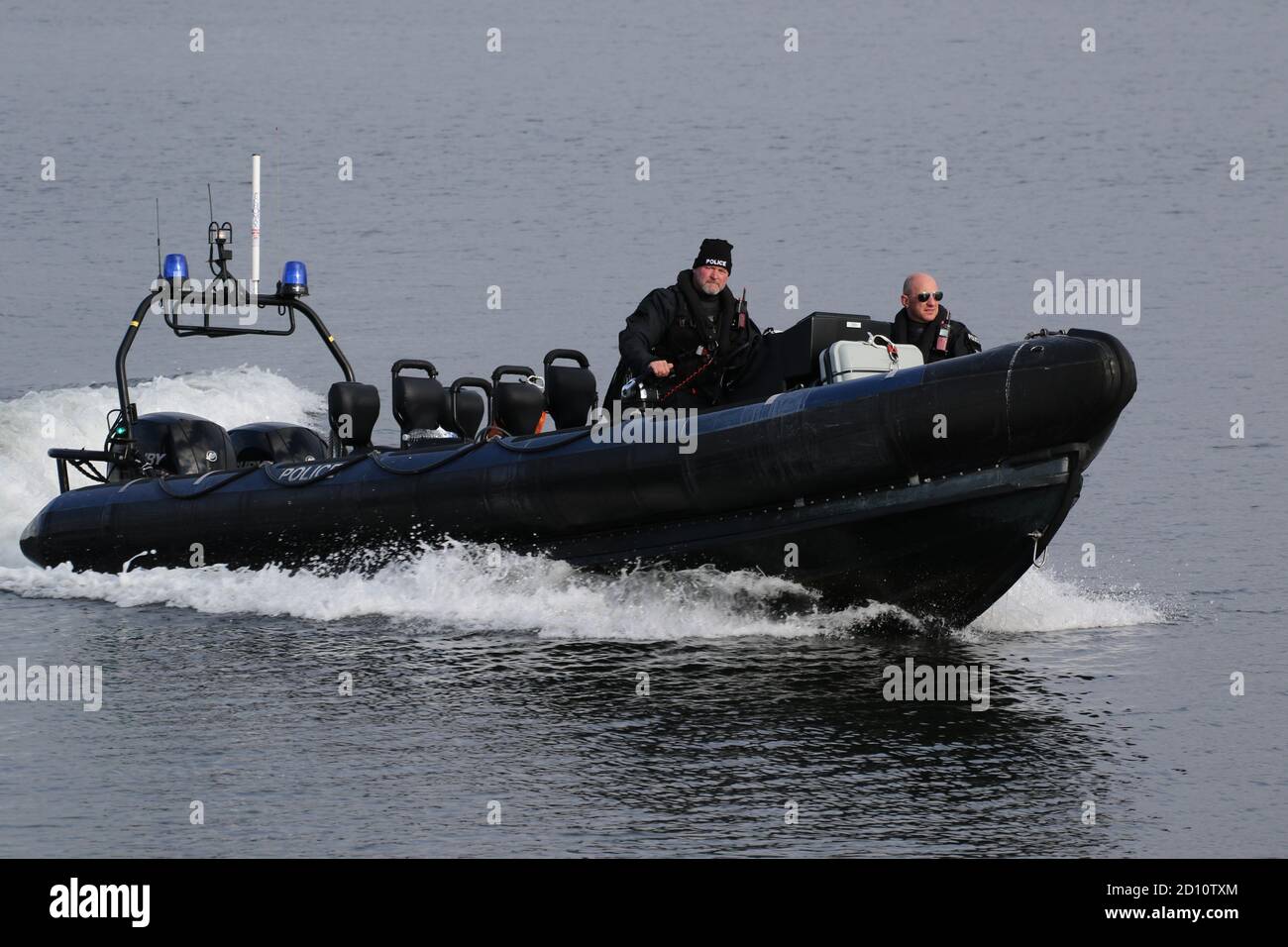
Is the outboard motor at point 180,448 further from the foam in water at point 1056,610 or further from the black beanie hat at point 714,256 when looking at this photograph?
the foam in water at point 1056,610

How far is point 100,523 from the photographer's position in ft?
33.1

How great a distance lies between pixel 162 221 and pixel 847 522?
1870 centimetres

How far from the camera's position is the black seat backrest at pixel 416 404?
395 inches

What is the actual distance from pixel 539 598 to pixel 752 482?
1296mm

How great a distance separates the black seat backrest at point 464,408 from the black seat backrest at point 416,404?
0.05 metres

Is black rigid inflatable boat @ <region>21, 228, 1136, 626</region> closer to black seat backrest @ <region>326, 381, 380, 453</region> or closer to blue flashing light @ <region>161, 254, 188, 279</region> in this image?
blue flashing light @ <region>161, 254, 188, 279</region>

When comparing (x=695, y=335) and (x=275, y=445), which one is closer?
(x=695, y=335)

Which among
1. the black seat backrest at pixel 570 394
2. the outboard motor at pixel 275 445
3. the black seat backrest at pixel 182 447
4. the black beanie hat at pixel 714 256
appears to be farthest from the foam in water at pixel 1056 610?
the black seat backrest at pixel 182 447

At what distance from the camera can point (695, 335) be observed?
8789 millimetres

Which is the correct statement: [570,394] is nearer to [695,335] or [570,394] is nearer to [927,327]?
[695,335]

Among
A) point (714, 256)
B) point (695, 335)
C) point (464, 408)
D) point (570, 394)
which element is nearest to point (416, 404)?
point (464, 408)

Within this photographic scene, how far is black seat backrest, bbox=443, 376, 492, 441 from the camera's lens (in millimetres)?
10227

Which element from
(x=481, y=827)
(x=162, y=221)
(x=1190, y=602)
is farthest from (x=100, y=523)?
(x=162, y=221)
